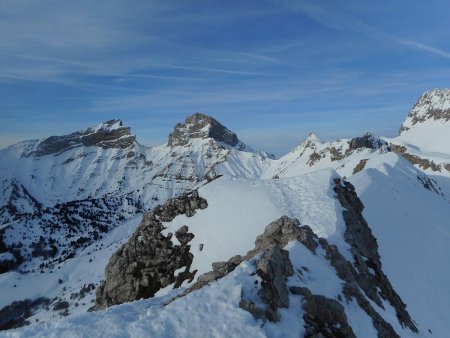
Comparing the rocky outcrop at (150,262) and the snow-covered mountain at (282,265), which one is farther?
the rocky outcrop at (150,262)

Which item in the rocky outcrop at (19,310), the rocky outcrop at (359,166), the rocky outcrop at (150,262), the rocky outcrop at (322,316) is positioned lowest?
the rocky outcrop at (322,316)

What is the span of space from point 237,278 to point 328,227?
17801mm

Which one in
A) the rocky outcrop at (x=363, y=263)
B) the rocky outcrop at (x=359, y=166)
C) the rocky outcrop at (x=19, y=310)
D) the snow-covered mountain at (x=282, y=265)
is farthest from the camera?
the rocky outcrop at (x=19, y=310)

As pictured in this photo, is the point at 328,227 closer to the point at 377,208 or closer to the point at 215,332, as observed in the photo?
the point at 215,332

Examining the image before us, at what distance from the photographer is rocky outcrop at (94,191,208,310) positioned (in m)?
39.1

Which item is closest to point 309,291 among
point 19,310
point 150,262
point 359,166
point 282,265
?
point 282,265

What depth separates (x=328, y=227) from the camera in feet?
118

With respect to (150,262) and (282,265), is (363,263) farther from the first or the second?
(150,262)

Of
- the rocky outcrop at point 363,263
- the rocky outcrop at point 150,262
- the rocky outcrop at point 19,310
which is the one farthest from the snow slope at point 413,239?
the rocky outcrop at point 19,310

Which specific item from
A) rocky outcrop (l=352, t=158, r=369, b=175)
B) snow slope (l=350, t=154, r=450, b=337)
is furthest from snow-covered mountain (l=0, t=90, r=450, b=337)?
rocky outcrop (l=352, t=158, r=369, b=175)

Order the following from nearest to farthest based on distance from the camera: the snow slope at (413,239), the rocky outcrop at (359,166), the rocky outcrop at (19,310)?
the snow slope at (413,239), the rocky outcrop at (359,166), the rocky outcrop at (19,310)

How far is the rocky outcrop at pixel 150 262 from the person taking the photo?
39094 mm

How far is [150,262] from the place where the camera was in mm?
41406

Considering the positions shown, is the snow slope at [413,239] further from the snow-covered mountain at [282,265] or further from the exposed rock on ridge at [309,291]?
the exposed rock on ridge at [309,291]
